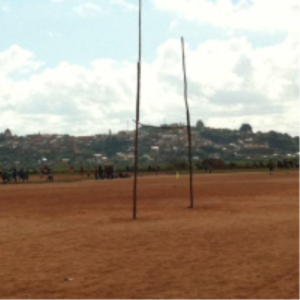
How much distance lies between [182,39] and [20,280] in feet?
59.6

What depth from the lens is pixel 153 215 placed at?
2388 cm

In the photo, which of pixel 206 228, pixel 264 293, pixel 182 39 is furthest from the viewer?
pixel 182 39

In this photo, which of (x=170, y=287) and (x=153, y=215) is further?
(x=153, y=215)

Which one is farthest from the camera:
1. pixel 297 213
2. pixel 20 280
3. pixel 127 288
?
pixel 297 213

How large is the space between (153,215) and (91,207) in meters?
5.87

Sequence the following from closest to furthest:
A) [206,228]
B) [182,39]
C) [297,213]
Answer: [206,228] → [297,213] → [182,39]

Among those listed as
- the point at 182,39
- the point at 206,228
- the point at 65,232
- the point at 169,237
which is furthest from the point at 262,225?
the point at 182,39

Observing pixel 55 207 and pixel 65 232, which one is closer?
pixel 65 232

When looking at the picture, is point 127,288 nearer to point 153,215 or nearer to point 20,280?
point 20,280

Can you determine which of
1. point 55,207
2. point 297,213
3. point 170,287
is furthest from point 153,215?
point 170,287

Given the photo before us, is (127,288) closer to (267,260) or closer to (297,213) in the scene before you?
(267,260)

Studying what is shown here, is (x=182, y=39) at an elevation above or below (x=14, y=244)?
above

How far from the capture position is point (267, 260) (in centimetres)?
1262

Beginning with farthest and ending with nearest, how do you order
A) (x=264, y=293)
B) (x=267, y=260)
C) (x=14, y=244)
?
(x=14, y=244) → (x=267, y=260) → (x=264, y=293)
